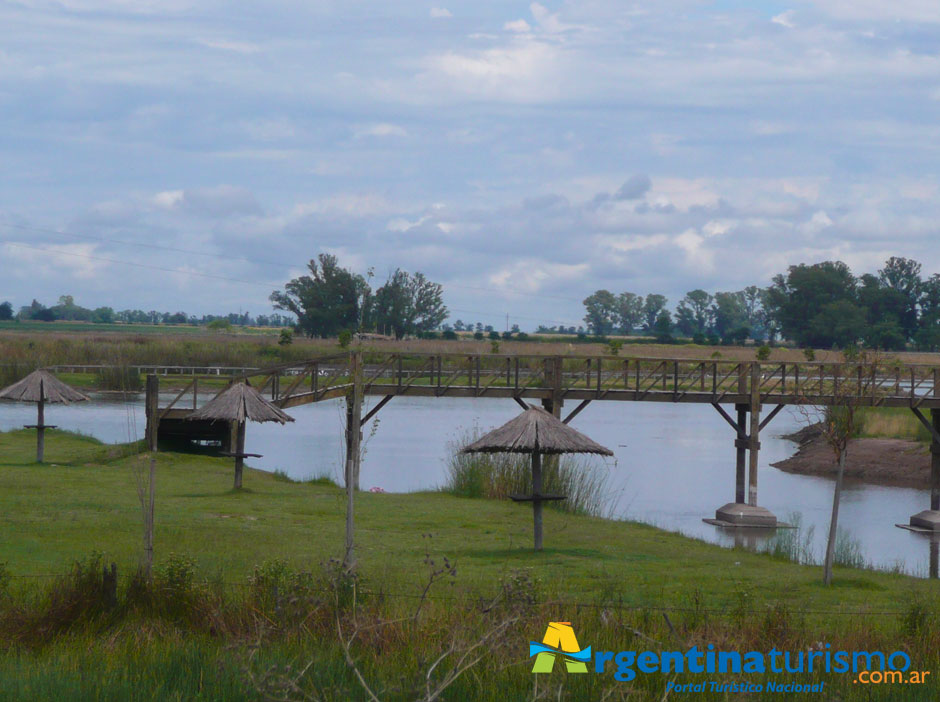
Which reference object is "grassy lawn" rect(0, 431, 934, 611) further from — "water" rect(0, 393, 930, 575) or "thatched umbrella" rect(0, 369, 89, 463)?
"water" rect(0, 393, 930, 575)

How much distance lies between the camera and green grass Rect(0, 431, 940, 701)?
24.8 ft

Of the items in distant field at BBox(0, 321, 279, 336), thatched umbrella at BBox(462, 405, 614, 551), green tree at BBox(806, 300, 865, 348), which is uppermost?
green tree at BBox(806, 300, 865, 348)

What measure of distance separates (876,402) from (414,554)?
1737 centimetres

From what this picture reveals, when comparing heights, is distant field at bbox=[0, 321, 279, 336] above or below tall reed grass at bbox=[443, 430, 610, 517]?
above

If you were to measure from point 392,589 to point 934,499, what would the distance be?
23.2 metres

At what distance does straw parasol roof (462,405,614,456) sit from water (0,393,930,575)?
5.98 meters

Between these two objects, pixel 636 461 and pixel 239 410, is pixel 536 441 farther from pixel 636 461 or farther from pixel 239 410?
pixel 636 461

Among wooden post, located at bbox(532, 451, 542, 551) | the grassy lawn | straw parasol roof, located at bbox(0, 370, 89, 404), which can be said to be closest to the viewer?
the grassy lawn

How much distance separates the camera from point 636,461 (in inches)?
1464

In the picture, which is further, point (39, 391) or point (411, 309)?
point (411, 309)

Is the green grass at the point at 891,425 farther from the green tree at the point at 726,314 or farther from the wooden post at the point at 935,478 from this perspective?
the green tree at the point at 726,314

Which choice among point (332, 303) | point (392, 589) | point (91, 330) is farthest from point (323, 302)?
point (392, 589)

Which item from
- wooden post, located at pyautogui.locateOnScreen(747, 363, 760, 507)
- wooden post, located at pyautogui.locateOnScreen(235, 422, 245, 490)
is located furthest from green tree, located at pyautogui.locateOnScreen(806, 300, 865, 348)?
wooden post, located at pyautogui.locateOnScreen(235, 422, 245, 490)

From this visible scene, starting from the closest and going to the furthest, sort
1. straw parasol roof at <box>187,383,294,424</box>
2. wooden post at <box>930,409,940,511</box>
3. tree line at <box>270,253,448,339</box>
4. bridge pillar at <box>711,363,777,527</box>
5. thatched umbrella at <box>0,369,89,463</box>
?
1. straw parasol roof at <box>187,383,294,424</box>
2. thatched umbrella at <box>0,369,89,463</box>
3. bridge pillar at <box>711,363,777,527</box>
4. wooden post at <box>930,409,940,511</box>
5. tree line at <box>270,253,448,339</box>
